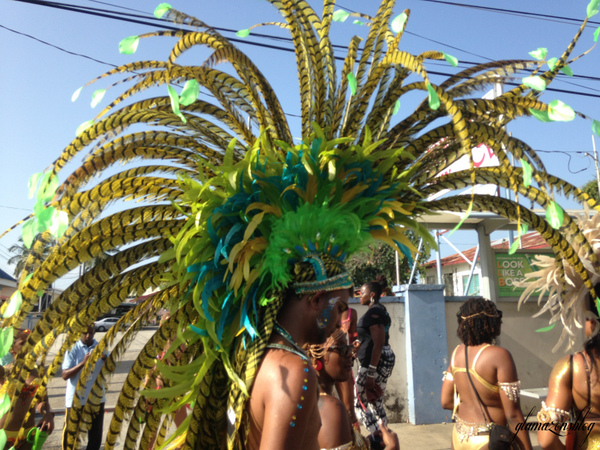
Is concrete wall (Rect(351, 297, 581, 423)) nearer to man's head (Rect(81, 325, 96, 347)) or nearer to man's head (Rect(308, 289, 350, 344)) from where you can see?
man's head (Rect(81, 325, 96, 347))

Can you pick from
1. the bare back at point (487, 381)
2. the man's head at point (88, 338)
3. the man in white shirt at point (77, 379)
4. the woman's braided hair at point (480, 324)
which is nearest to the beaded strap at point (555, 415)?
the bare back at point (487, 381)

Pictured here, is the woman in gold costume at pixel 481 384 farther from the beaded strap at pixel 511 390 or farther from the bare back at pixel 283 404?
the bare back at pixel 283 404

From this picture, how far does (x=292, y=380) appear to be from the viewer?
1.68 metres

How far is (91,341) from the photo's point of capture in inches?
215

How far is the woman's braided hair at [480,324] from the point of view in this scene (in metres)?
3.63

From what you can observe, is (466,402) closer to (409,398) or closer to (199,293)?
(199,293)

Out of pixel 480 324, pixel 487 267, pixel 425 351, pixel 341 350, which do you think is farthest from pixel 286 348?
pixel 487 267

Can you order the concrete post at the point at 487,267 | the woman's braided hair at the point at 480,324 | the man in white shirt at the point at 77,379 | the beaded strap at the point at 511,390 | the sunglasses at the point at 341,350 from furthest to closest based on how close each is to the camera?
the concrete post at the point at 487,267
the man in white shirt at the point at 77,379
the woman's braided hair at the point at 480,324
the beaded strap at the point at 511,390
the sunglasses at the point at 341,350

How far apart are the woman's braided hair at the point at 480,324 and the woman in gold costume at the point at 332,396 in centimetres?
117

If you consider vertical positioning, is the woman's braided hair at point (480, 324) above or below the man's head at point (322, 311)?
below

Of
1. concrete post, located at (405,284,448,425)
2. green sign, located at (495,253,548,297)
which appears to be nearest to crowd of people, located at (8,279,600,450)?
concrete post, located at (405,284,448,425)

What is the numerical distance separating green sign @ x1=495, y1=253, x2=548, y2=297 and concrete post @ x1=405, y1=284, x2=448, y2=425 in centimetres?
121

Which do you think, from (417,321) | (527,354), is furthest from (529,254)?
(417,321)

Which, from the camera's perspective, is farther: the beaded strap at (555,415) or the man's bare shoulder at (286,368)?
the beaded strap at (555,415)
